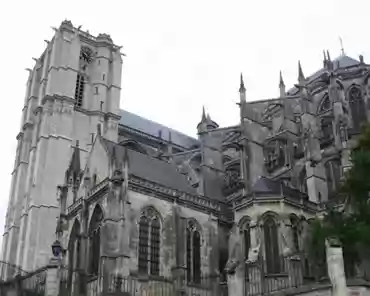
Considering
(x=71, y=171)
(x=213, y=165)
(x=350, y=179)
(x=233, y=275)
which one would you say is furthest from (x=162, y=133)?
(x=350, y=179)

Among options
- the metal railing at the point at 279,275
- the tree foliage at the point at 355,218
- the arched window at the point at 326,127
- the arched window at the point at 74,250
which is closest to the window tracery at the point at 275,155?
the arched window at the point at 326,127

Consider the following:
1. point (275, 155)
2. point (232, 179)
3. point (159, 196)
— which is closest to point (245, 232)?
point (159, 196)

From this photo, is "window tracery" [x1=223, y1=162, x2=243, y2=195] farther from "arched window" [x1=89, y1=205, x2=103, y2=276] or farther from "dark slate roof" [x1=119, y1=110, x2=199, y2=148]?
"dark slate roof" [x1=119, y1=110, x2=199, y2=148]

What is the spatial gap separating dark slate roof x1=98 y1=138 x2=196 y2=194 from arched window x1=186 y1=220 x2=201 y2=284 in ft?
7.98

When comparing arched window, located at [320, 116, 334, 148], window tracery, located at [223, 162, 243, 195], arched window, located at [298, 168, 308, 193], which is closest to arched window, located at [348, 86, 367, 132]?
arched window, located at [320, 116, 334, 148]

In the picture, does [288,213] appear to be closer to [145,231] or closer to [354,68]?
[145,231]

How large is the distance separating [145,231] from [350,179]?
11715 mm

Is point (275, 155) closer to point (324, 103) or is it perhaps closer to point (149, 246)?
point (324, 103)

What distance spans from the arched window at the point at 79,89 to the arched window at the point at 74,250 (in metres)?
19.9

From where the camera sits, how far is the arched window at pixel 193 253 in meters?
27.2

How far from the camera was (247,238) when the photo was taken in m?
26.9

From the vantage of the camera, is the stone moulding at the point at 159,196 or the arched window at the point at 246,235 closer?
the stone moulding at the point at 159,196

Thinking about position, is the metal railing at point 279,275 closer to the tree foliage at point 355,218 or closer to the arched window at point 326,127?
the tree foliage at point 355,218

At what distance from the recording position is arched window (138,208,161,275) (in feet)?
84.0
